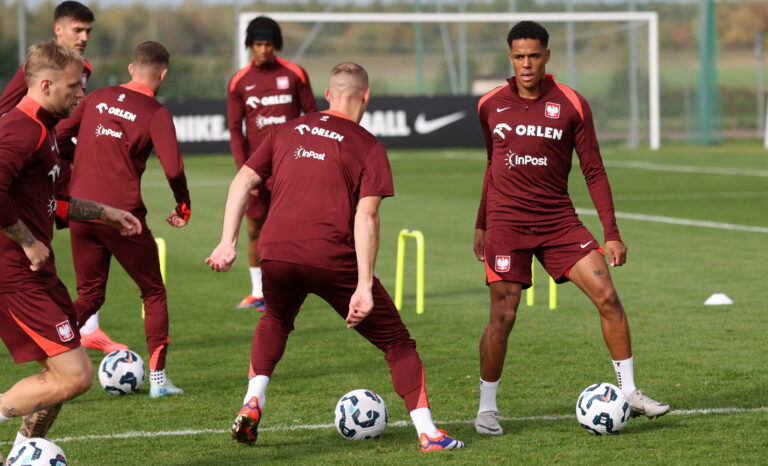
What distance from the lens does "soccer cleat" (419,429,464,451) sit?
6.89 meters

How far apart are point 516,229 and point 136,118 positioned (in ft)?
9.05

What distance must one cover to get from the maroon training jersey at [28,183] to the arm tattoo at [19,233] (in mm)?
34

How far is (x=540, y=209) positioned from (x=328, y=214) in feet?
4.92

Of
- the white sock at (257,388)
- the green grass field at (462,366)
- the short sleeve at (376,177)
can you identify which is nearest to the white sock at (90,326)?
the green grass field at (462,366)

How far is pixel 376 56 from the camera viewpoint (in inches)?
1759

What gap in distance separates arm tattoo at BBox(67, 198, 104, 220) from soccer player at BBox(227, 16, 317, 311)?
5.63 metres

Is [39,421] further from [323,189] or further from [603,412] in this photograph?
[603,412]

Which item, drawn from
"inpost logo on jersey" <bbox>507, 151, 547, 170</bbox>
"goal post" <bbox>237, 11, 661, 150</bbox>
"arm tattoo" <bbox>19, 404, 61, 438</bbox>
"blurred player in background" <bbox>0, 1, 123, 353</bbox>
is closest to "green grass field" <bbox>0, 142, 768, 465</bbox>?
"arm tattoo" <bbox>19, 404, 61, 438</bbox>

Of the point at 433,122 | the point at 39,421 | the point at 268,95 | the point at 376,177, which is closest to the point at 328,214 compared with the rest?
the point at 376,177

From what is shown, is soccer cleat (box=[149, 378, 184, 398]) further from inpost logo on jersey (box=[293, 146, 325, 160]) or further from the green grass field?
inpost logo on jersey (box=[293, 146, 325, 160])

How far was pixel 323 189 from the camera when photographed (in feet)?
22.2

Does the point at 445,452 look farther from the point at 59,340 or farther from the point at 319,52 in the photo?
the point at 319,52

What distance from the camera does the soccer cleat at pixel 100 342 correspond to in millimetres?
10320

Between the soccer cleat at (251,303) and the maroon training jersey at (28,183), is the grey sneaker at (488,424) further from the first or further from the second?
the soccer cleat at (251,303)
